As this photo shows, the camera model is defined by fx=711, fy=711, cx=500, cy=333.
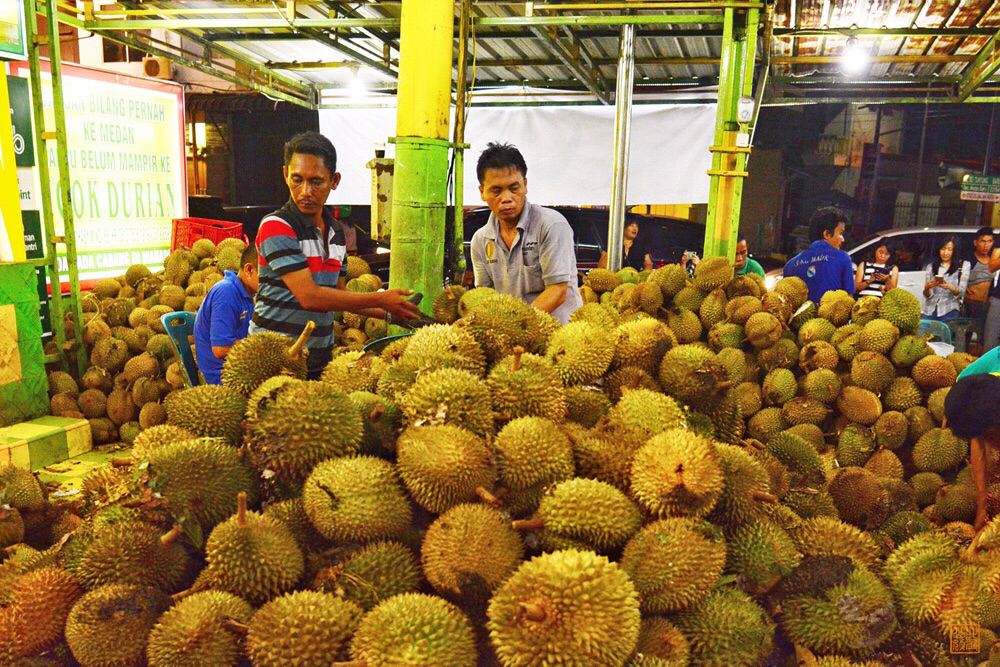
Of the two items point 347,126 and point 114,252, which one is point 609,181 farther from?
point 114,252

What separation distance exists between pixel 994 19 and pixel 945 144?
6869 mm

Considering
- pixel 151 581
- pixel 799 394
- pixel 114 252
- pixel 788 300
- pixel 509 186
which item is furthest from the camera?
pixel 114 252

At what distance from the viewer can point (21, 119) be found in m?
4.58

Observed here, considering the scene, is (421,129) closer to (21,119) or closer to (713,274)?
(713,274)

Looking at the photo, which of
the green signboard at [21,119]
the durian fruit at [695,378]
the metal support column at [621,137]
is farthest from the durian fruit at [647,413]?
the green signboard at [21,119]

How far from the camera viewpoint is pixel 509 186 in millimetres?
3787

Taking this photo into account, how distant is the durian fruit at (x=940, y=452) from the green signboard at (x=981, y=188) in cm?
741

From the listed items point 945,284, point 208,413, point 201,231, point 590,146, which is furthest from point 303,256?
point 945,284

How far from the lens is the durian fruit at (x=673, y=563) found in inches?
58.9

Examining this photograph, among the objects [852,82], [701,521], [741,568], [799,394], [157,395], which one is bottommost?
[157,395]

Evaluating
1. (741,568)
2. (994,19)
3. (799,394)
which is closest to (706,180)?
(994,19)

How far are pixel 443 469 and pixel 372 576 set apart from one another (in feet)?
0.88

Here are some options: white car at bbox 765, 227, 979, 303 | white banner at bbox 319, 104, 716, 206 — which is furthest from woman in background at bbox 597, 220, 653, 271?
white car at bbox 765, 227, 979, 303

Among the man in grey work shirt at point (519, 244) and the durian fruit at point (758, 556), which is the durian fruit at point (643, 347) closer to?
the durian fruit at point (758, 556)
